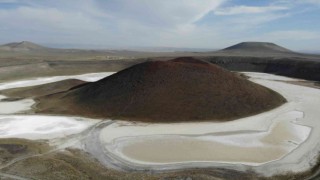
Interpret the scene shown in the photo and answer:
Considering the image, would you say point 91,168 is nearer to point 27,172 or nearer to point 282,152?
point 27,172

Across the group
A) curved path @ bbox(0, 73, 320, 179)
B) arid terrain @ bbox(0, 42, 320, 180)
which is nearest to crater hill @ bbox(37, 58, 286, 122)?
arid terrain @ bbox(0, 42, 320, 180)

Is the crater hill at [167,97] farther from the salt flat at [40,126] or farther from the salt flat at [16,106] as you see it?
the salt flat at [40,126]

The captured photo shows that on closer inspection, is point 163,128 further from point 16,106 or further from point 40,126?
point 16,106

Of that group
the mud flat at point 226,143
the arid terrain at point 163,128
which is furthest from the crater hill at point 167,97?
the mud flat at point 226,143

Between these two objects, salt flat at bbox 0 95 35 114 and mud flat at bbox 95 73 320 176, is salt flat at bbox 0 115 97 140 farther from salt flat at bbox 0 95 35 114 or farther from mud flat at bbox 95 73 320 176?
mud flat at bbox 95 73 320 176

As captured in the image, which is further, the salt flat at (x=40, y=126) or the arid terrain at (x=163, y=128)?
the salt flat at (x=40, y=126)

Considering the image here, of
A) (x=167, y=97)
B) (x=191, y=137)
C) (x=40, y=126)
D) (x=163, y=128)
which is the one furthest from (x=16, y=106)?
(x=191, y=137)
